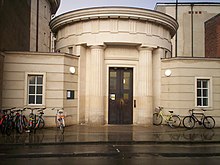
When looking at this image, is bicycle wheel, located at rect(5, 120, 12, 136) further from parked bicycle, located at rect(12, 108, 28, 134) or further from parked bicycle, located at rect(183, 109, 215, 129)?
parked bicycle, located at rect(183, 109, 215, 129)

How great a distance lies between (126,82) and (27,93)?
5702mm

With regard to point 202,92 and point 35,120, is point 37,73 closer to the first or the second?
point 35,120

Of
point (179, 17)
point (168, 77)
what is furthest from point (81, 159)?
point (179, 17)

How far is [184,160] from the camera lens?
755 cm

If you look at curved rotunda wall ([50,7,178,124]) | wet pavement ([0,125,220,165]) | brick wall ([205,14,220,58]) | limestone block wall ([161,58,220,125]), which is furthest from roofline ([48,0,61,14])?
wet pavement ([0,125,220,165])

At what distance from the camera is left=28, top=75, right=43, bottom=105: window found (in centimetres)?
1361

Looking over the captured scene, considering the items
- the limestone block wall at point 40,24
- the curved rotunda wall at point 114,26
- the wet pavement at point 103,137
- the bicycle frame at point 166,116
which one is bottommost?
the wet pavement at point 103,137

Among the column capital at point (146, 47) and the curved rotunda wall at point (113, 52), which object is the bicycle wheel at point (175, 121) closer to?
the curved rotunda wall at point (113, 52)

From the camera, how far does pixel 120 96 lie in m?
15.2

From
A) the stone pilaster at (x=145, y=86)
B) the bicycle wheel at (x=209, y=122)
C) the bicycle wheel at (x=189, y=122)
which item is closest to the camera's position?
the bicycle wheel at (x=189, y=122)

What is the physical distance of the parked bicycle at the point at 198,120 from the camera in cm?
1408

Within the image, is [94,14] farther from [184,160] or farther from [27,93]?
[184,160]

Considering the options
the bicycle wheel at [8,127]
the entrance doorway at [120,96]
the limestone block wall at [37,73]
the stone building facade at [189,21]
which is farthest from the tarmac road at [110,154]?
the stone building facade at [189,21]

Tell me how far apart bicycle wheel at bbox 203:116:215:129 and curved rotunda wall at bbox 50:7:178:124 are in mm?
2827
